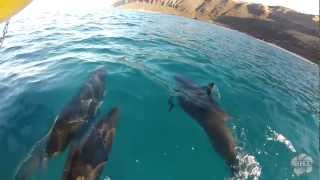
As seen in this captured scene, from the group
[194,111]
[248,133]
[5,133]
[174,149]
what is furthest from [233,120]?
[5,133]

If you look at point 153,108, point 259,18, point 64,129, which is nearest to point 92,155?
point 64,129

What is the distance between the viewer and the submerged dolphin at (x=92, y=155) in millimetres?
8156

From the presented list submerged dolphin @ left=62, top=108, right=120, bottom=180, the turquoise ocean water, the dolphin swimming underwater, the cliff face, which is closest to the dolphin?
the dolphin swimming underwater

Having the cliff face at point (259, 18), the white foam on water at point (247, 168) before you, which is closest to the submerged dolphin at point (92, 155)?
the white foam on water at point (247, 168)

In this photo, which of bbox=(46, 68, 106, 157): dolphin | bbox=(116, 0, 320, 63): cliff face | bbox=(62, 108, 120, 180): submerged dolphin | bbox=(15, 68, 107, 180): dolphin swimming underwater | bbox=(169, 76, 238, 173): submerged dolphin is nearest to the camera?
bbox=(62, 108, 120, 180): submerged dolphin

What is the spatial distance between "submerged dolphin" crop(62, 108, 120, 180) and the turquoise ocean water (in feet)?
3.62

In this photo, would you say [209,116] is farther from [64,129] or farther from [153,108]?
[64,129]

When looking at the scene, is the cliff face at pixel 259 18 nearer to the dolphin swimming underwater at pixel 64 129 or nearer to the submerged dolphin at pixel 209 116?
the submerged dolphin at pixel 209 116

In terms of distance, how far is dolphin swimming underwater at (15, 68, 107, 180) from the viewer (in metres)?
9.05

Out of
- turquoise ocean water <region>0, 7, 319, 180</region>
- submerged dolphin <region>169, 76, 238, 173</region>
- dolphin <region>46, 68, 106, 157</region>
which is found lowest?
turquoise ocean water <region>0, 7, 319, 180</region>

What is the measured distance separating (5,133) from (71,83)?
340 centimetres

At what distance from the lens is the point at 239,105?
14680mm

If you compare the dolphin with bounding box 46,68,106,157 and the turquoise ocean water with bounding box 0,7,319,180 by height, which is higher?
the dolphin with bounding box 46,68,106,157

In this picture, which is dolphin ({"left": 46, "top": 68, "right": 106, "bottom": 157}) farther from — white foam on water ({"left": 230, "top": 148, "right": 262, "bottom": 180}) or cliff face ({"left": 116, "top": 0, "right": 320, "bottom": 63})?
cliff face ({"left": 116, "top": 0, "right": 320, "bottom": 63})
